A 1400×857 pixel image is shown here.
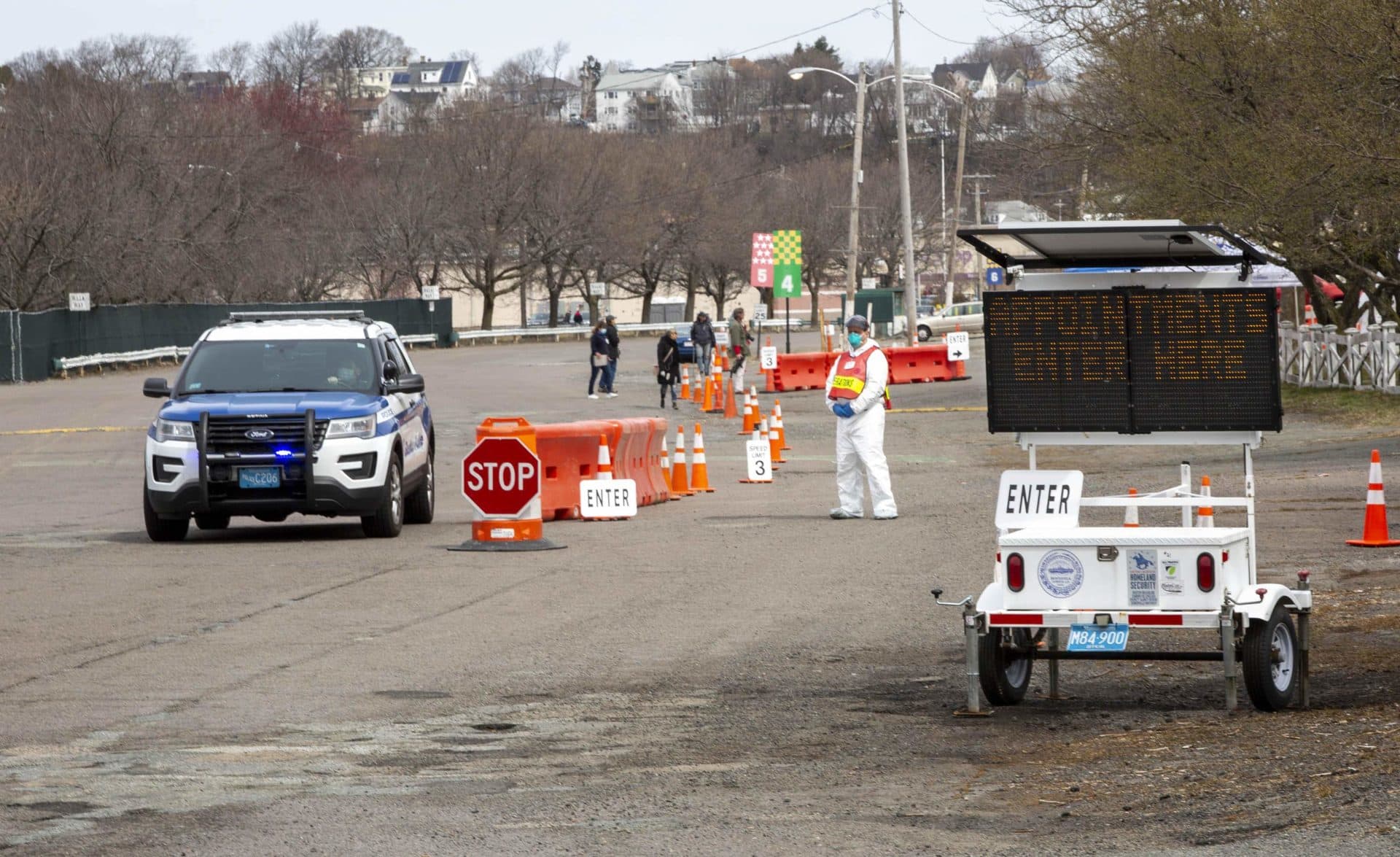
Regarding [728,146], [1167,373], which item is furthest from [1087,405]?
[728,146]

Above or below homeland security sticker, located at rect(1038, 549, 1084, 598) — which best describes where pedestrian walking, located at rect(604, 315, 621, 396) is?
above

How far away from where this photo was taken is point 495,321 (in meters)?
123

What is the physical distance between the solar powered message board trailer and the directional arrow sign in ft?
117

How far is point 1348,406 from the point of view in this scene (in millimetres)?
32656

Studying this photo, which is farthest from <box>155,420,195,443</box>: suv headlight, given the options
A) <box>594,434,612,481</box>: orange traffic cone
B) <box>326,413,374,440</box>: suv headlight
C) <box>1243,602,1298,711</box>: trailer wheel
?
<box>1243,602,1298,711</box>: trailer wheel

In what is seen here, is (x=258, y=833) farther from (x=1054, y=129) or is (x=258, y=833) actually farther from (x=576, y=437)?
(x=1054, y=129)

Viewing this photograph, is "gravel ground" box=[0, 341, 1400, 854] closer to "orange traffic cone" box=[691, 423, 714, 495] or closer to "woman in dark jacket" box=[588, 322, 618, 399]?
"orange traffic cone" box=[691, 423, 714, 495]

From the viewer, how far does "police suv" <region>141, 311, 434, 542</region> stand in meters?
17.0

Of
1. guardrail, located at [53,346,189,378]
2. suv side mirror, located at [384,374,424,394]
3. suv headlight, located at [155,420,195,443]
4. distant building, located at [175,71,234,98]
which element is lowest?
suv headlight, located at [155,420,195,443]

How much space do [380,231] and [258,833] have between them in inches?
3310

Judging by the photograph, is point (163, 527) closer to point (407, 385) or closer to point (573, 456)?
point (407, 385)

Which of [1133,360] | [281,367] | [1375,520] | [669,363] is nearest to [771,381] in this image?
[669,363]

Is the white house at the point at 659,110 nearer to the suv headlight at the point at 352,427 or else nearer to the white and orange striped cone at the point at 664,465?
Result: the white and orange striped cone at the point at 664,465

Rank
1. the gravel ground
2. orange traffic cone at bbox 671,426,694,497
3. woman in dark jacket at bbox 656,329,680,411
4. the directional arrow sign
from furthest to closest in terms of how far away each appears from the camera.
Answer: the directional arrow sign
woman in dark jacket at bbox 656,329,680,411
orange traffic cone at bbox 671,426,694,497
the gravel ground
